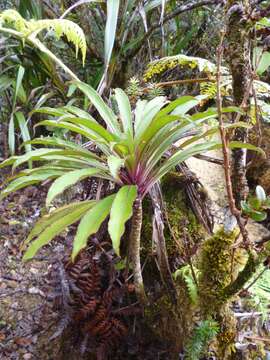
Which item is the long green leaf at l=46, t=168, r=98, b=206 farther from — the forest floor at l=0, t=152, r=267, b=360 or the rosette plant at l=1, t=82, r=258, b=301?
the forest floor at l=0, t=152, r=267, b=360

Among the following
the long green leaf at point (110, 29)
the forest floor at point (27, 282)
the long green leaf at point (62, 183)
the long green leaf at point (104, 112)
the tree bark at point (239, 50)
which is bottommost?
the forest floor at point (27, 282)

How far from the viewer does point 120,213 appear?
852 mm

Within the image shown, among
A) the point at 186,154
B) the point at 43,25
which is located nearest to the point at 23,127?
the point at 43,25

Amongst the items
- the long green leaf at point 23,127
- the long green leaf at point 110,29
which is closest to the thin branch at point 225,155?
the long green leaf at point 110,29

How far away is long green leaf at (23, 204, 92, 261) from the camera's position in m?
0.96

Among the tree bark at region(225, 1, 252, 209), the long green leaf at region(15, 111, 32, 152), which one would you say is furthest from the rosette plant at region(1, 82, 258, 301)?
the long green leaf at region(15, 111, 32, 152)

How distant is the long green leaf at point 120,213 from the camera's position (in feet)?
2.63

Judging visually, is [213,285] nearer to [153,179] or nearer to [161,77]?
[153,179]

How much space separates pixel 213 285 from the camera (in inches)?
43.6

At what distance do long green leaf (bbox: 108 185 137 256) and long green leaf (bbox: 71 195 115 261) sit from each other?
6cm

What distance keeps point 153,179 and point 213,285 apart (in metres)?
0.39

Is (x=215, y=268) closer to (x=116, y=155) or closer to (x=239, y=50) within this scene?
(x=116, y=155)

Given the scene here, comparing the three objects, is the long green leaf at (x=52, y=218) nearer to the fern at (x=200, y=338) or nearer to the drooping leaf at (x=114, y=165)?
the drooping leaf at (x=114, y=165)

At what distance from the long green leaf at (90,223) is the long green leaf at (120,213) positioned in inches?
2.5
